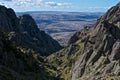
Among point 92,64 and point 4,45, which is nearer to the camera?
point 4,45

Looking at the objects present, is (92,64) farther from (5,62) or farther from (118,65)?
(5,62)

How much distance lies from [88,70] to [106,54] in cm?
1938

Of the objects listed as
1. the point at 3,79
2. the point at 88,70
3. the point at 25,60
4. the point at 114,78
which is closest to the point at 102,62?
the point at 88,70

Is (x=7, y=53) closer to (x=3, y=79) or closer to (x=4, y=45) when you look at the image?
(x=4, y=45)

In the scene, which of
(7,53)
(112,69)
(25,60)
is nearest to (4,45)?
(7,53)

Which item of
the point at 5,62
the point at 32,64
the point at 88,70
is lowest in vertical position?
the point at 88,70

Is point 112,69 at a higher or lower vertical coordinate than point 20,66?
lower

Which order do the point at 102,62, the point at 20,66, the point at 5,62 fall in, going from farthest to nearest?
the point at 102,62 < the point at 20,66 < the point at 5,62

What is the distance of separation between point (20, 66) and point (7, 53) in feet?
26.4

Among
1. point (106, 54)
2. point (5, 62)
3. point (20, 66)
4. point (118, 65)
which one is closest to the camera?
point (5, 62)

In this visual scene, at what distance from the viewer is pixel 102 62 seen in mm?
184625

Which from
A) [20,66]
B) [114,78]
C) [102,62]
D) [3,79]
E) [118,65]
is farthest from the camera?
[102,62]

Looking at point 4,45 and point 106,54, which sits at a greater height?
point 4,45

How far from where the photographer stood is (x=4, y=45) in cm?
12438
